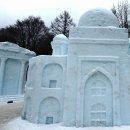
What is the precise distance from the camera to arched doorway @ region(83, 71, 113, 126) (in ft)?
37.5

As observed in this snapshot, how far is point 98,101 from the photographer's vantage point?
11.7 metres

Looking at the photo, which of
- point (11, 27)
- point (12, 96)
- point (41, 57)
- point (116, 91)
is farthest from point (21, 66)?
point (11, 27)

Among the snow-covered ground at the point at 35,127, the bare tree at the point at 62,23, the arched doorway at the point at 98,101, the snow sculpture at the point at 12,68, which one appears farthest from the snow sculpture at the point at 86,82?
the bare tree at the point at 62,23

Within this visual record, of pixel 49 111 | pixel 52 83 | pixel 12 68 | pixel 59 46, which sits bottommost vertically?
pixel 49 111

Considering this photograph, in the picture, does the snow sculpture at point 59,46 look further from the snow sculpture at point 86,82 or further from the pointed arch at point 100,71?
the pointed arch at point 100,71

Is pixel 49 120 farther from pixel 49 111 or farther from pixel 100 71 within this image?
pixel 100 71

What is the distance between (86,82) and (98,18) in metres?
4.93

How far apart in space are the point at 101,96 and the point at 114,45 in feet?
11.0

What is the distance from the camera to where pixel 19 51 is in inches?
912

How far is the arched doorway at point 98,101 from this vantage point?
11.4 metres

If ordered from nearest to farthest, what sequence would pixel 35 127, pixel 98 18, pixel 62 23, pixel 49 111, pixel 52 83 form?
pixel 35 127 → pixel 49 111 → pixel 52 83 → pixel 98 18 → pixel 62 23

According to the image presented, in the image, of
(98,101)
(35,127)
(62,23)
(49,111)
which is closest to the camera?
(35,127)

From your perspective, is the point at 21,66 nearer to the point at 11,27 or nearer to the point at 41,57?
the point at 41,57

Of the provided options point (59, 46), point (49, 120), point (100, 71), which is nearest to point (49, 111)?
point (49, 120)
